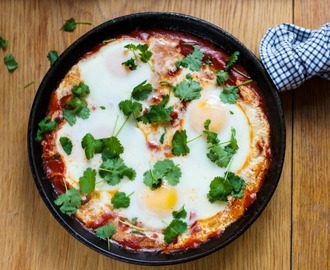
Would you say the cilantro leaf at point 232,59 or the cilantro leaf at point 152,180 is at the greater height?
the cilantro leaf at point 232,59

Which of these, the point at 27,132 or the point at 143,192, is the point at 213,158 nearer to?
the point at 143,192

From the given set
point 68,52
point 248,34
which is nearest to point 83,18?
point 68,52

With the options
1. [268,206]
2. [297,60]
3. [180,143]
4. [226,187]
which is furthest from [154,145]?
[297,60]

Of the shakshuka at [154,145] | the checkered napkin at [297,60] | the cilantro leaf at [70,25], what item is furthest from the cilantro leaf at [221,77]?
the cilantro leaf at [70,25]

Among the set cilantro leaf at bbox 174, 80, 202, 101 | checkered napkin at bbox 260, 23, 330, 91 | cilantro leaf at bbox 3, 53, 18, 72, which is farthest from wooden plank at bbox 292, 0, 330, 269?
cilantro leaf at bbox 3, 53, 18, 72

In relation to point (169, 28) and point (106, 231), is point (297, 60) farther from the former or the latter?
point (106, 231)

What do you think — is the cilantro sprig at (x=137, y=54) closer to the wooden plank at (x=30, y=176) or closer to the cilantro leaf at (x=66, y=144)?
the wooden plank at (x=30, y=176)
